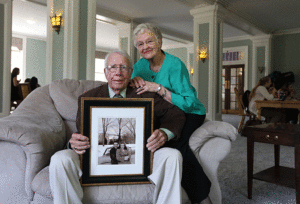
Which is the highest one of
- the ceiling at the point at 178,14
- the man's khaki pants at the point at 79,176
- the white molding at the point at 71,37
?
the ceiling at the point at 178,14

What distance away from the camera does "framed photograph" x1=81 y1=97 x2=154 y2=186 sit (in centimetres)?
119

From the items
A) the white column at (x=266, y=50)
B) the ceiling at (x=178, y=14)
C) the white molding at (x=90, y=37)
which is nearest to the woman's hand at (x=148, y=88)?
the white molding at (x=90, y=37)

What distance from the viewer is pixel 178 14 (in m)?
7.54

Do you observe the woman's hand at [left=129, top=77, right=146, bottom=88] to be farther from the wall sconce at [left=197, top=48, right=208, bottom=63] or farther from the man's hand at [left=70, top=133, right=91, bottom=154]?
the wall sconce at [left=197, top=48, right=208, bottom=63]

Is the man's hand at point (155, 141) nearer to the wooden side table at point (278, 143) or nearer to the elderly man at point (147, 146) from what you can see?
the elderly man at point (147, 146)

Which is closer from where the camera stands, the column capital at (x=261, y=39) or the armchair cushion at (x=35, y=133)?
the armchair cushion at (x=35, y=133)

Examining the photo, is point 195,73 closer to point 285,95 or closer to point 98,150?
point 285,95

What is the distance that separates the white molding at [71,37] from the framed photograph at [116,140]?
3239 mm

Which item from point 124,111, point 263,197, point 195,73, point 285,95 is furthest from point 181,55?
point 124,111

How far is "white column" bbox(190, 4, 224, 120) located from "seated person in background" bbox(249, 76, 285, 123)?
1418 millimetres

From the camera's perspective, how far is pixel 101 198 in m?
1.23

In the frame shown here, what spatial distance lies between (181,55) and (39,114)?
1075cm

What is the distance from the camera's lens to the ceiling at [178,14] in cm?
654

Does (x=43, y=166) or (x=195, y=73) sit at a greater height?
(x=195, y=73)
